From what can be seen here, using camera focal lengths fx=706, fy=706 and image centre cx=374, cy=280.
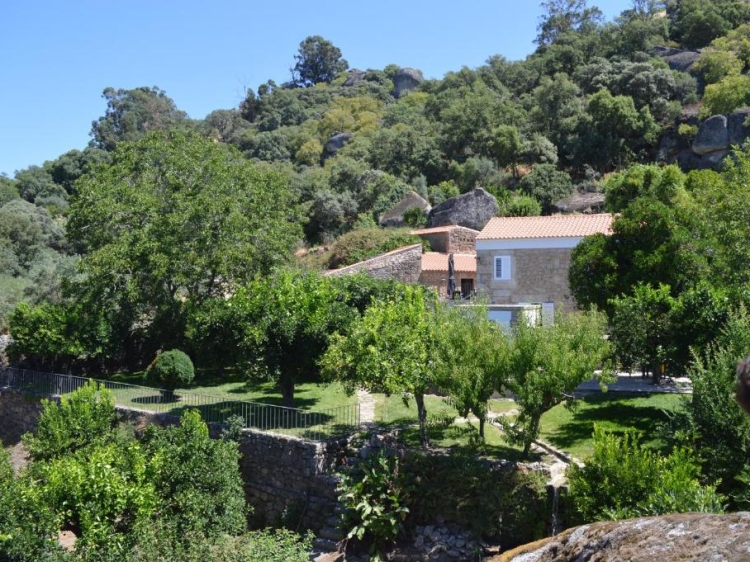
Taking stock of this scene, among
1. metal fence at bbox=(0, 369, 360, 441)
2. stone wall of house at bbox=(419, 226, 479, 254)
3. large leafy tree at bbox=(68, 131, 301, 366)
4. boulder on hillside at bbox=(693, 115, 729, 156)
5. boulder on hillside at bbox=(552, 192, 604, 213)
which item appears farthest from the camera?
boulder on hillside at bbox=(693, 115, 729, 156)

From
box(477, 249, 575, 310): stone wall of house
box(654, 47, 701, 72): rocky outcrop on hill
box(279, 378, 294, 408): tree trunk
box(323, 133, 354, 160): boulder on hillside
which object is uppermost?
box(654, 47, 701, 72): rocky outcrop on hill

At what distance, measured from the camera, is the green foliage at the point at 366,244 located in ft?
128

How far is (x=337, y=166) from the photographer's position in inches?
2287

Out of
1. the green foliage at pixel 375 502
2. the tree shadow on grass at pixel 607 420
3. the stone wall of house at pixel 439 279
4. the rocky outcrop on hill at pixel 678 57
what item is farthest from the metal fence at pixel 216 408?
the rocky outcrop on hill at pixel 678 57

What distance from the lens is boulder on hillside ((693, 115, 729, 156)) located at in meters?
46.4

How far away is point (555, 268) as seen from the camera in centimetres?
3002

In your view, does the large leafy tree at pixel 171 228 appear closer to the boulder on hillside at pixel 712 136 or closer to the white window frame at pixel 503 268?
the white window frame at pixel 503 268

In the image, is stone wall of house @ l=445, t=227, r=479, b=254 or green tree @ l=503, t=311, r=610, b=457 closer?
green tree @ l=503, t=311, r=610, b=457

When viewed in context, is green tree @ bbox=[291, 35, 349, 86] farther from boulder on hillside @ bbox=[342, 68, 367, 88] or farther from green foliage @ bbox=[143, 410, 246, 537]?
green foliage @ bbox=[143, 410, 246, 537]

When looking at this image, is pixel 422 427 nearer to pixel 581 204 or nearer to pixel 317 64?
pixel 581 204

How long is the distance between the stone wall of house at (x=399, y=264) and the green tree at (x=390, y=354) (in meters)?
15.9

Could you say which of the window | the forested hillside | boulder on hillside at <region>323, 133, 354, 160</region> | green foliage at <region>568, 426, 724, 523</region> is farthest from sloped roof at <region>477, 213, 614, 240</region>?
boulder on hillside at <region>323, 133, 354, 160</region>

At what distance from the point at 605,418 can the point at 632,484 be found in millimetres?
5914

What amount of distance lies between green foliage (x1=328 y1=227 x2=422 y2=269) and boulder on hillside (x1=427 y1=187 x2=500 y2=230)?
3.22 m
